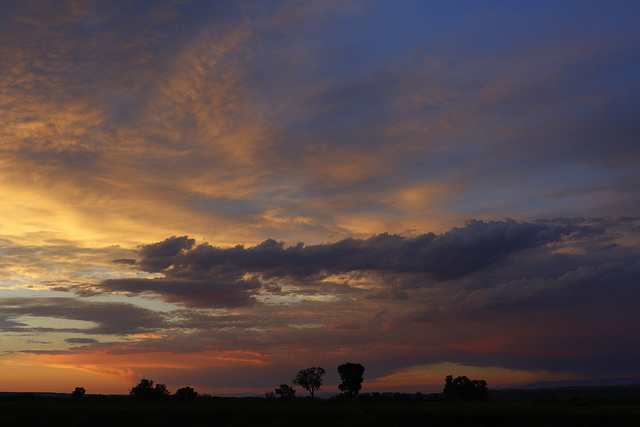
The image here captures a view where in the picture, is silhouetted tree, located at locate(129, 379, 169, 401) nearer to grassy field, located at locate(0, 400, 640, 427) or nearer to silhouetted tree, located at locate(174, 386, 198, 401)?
silhouetted tree, located at locate(174, 386, 198, 401)

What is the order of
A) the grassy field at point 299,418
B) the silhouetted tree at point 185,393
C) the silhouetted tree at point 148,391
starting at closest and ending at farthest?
the grassy field at point 299,418 → the silhouetted tree at point 148,391 → the silhouetted tree at point 185,393

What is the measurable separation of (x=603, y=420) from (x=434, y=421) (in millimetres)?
25629

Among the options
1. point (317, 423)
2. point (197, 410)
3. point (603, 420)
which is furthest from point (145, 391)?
point (603, 420)

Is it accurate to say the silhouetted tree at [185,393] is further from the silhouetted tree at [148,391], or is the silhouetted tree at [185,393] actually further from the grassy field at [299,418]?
the grassy field at [299,418]

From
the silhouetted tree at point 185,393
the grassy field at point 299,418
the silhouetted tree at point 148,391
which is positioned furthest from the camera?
the silhouetted tree at point 185,393

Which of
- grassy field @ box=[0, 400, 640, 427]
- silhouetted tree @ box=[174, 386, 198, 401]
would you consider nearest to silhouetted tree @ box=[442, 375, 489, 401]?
silhouetted tree @ box=[174, 386, 198, 401]

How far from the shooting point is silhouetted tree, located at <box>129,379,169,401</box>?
551ft

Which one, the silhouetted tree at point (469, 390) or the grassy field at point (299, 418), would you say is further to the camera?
the silhouetted tree at point (469, 390)

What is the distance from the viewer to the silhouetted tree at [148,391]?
167875 millimetres

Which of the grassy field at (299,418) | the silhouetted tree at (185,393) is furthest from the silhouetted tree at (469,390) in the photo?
the grassy field at (299,418)

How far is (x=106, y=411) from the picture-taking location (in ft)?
282

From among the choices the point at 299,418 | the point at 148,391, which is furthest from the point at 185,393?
the point at 299,418

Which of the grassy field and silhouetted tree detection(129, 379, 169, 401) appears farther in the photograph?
silhouetted tree detection(129, 379, 169, 401)

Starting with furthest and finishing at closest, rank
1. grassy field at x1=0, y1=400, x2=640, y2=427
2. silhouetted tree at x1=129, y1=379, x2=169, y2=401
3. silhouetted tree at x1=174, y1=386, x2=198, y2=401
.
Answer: silhouetted tree at x1=174, y1=386, x2=198, y2=401, silhouetted tree at x1=129, y1=379, x2=169, y2=401, grassy field at x1=0, y1=400, x2=640, y2=427
